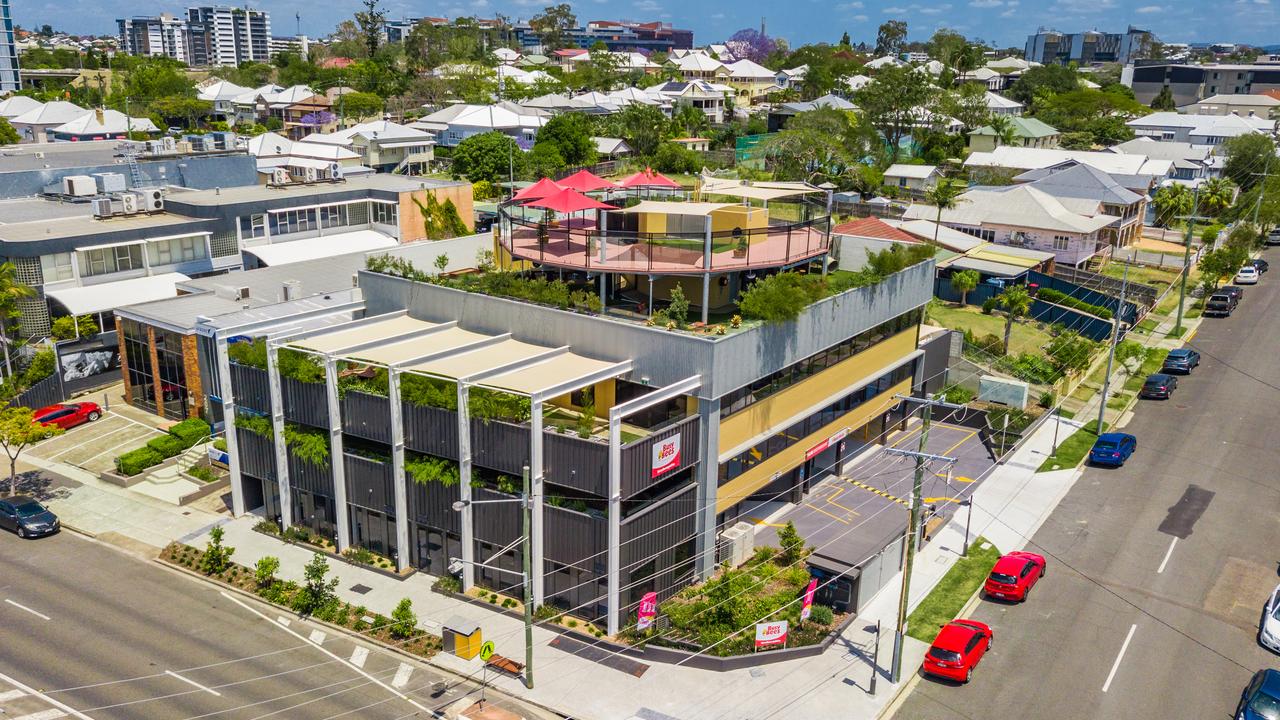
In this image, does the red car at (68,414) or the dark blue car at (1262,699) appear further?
the red car at (68,414)

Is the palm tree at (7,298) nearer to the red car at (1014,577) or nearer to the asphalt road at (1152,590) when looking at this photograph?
the asphalt road at (1152,590)

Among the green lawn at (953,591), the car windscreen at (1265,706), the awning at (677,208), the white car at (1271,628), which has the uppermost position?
the awning at (677,208)

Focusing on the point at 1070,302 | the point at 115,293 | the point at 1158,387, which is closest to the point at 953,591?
the point at 1158,387

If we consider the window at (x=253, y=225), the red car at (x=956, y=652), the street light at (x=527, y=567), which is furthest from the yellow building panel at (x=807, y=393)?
the window at (x=253, y=225)

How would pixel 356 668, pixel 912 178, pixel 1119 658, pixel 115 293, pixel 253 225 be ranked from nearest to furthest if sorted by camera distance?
pixel 356 668 < pixel 1119 658 < pixel 115 293 < pixel 253 225 < pixel 912 178

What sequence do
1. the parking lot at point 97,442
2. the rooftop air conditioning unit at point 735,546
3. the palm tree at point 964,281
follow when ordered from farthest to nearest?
1. the palm tree at point 964,281
2. the parking lot at point 97,442
3. the rooftop air conditioning unit at point 735,546

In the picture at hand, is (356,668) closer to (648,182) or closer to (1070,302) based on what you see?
(648,182)
